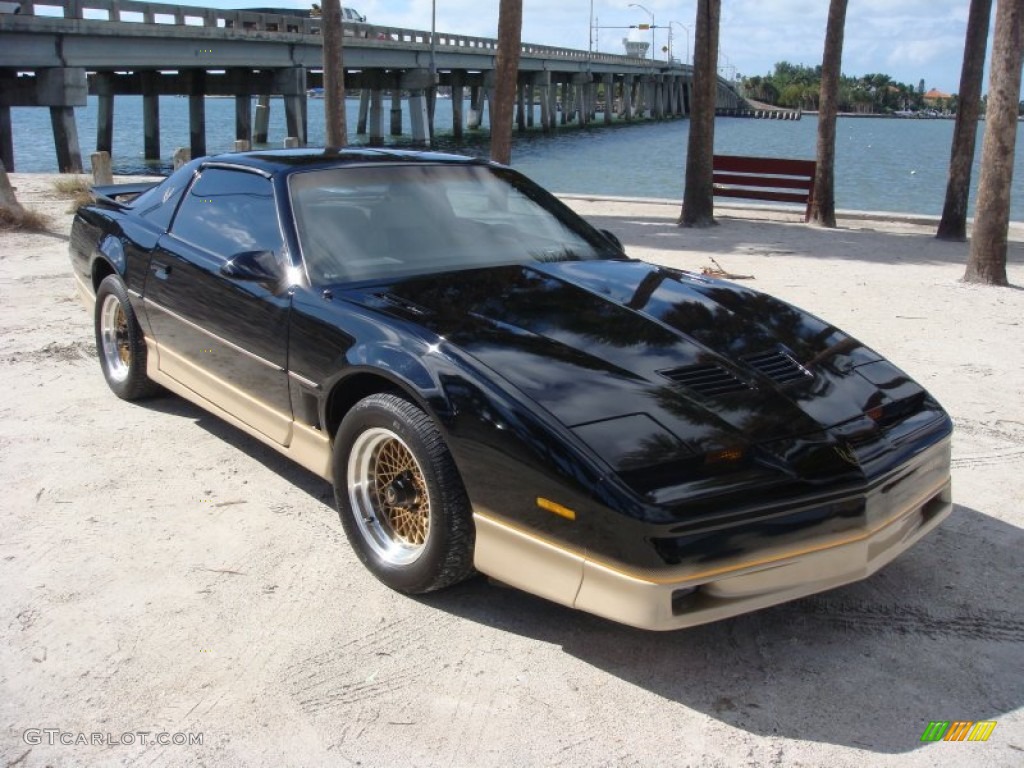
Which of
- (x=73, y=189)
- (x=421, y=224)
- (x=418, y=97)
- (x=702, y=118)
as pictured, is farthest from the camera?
(x=418, y=97)

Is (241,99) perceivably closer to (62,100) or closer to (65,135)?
(62,100)

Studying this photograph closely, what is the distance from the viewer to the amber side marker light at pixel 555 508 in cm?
297

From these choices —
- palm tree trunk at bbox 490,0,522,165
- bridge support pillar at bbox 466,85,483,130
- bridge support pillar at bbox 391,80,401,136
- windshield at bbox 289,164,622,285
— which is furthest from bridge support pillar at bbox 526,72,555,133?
windshield at bbox 289,164,622,285

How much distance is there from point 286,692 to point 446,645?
0.55m

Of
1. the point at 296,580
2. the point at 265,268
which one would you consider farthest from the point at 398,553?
the point at 265,268

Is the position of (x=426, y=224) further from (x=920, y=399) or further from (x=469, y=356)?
(x=920, y=399)

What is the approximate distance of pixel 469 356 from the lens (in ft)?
11.1

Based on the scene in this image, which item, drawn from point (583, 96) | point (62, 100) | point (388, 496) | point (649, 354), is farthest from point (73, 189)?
point (583, 96)

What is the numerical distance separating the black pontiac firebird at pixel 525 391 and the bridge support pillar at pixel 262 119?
51314 mm

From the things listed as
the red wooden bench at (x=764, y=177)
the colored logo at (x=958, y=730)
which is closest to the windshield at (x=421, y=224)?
the colored logo at (x=958, y=730)

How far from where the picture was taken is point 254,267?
417 cm

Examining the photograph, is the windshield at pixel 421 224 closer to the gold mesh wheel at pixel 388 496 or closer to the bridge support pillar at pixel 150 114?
the gold mesh wheel at pixel 388 496

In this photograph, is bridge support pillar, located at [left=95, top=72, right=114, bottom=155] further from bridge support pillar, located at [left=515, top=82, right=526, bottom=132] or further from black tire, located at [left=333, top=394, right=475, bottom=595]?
black tire, located at [left=333, top=394, right=475, bottom=595]

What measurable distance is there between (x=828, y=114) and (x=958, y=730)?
15.3 meters
